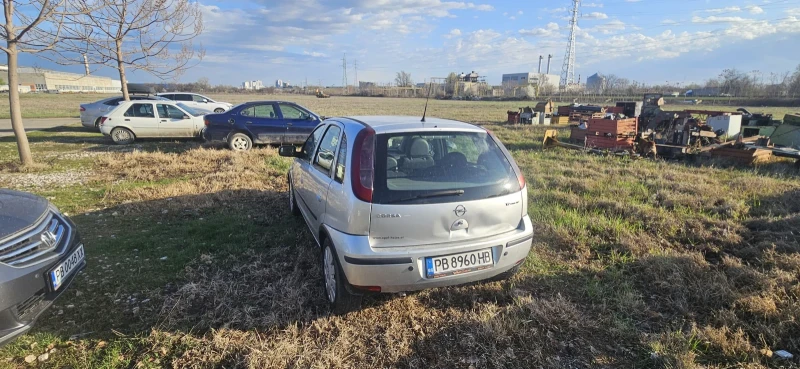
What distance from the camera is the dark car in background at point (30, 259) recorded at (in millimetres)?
2375

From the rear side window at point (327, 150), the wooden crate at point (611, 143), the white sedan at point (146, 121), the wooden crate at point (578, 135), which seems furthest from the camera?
the wooden crate at point (578, 135)

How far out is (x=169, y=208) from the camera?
593 cm

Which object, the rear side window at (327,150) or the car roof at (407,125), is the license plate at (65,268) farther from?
the car roof at (407,125)

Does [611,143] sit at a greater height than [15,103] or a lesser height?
lesser

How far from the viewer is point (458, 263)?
290cm

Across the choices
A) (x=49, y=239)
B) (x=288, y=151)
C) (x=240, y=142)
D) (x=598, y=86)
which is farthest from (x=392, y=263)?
(x=598, y=86)

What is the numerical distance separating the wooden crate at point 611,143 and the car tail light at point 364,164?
9.83 metres

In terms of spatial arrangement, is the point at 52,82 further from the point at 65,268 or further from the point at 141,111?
the point at 65,268

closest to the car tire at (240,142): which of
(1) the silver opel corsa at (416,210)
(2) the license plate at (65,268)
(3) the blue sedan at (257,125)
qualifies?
(3) the blue sedan at (257,125)

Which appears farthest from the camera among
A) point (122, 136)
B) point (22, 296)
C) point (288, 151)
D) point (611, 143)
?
point (122, 136)

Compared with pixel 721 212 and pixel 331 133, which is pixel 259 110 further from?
pixel 721 212

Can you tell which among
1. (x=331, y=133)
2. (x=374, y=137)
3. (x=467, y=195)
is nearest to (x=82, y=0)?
(x=331, y=133)

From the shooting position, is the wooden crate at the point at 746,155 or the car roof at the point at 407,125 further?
the wooden crate at the point at 746,155

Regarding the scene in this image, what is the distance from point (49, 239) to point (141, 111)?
11593 millimetres
